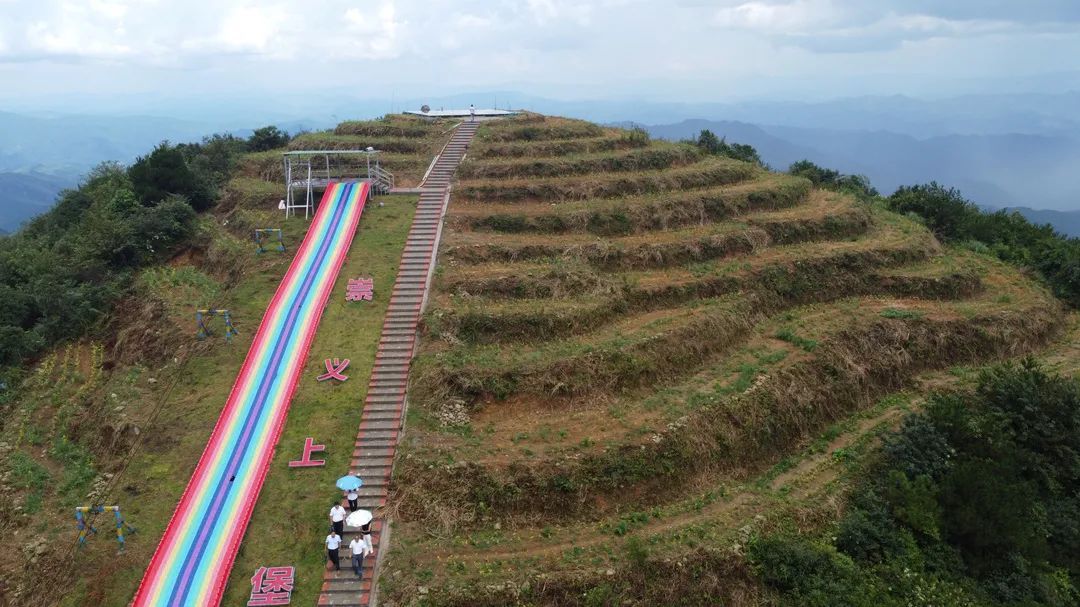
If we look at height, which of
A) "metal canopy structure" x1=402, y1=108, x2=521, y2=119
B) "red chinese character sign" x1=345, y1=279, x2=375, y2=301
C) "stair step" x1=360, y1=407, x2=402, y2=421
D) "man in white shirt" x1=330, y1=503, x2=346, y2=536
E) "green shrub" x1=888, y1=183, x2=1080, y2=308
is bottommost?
"man in white shirt" x1=330, y1=503, x2=346, y2=536

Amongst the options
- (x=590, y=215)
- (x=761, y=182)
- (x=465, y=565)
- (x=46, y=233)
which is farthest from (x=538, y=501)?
(x=46, y=233)

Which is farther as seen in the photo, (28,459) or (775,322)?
(775,322)

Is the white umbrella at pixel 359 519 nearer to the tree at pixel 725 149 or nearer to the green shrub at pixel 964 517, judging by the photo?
the green shrub at pixel 964 517

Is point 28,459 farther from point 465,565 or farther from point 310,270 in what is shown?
point 465,565

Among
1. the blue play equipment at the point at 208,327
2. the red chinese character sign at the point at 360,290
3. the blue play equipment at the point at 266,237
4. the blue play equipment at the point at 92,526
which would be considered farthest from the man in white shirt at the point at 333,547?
the blue play equipment at the point at 266,237

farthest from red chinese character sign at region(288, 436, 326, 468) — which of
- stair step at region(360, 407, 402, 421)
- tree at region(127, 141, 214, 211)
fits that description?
tree at region(127, 141, 214, 211)

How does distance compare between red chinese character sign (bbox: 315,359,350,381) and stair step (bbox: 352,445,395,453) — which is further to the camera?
red chinese character sign (bbox: 315,359,350,381)

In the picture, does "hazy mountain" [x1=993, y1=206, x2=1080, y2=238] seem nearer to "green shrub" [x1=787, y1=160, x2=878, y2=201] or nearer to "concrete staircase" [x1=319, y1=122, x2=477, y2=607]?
"green shrub" [x1=787, y1=160, x2=878, y2=201]

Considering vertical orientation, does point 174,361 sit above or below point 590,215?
below
